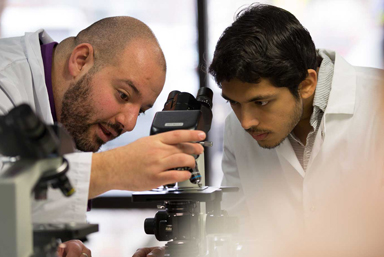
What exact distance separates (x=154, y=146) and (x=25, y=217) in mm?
516

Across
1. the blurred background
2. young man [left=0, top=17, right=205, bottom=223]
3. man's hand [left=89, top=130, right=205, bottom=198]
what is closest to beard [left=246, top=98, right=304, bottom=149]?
young man [left=0, top=17, right=205, bottom=223]

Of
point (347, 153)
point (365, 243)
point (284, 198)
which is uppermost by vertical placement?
point (347, 153)

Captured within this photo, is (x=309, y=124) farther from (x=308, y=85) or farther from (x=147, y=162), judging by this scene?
(x=147, y=162)

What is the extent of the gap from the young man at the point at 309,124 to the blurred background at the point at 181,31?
1815 millimetres

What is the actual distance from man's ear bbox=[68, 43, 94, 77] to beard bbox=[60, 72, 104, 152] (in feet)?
0.16

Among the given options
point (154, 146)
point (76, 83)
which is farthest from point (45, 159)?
point (76, 83)

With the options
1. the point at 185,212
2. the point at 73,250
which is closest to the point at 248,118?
the point at 185,212

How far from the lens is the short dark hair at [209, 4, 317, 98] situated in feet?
5.13

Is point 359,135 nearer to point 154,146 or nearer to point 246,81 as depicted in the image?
point 246,81

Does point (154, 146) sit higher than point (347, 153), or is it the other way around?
point (154, 146)

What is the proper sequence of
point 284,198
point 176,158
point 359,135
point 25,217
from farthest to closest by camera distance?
1. point 284,198
2. point 359,135
3. point 176,158
4. point 25,217

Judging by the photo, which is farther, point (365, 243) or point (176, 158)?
point (365, 243)

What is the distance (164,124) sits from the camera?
3.80 feet

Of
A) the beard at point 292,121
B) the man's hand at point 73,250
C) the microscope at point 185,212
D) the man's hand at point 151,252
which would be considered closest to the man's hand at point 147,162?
the microscope at point 185,212
